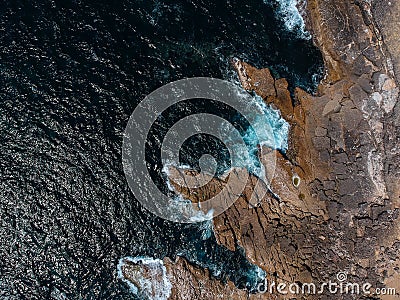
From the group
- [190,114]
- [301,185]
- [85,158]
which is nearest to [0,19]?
[85,158]

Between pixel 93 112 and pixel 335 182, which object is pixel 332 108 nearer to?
pixel 335 182

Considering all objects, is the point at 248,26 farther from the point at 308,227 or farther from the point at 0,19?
the point at 0,19

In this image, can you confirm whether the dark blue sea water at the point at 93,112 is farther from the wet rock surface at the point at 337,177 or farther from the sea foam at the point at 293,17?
the wet rock surface at the point at 337,177

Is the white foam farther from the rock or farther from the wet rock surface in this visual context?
the rock
